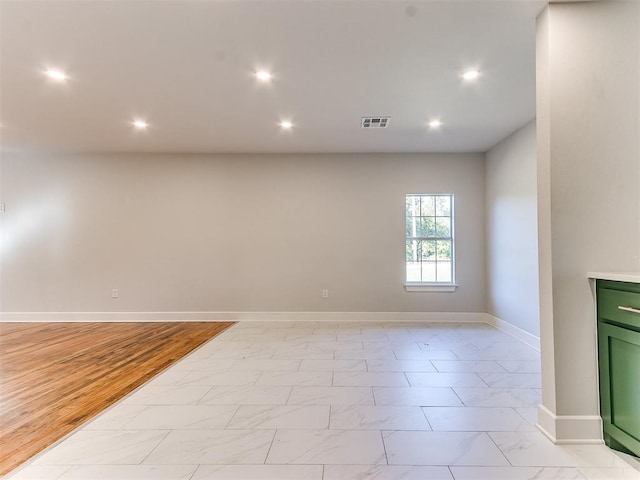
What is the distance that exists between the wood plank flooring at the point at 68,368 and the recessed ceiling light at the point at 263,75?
9.26ft

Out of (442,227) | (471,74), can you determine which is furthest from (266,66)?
(442,227)

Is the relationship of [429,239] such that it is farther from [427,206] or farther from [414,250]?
[427,206]

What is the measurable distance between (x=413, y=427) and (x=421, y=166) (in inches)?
154

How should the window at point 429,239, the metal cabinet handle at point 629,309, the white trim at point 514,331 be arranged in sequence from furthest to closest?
the window at point 429,239 → the white trim at point 514,331 → the metal cabinet handle at point 629,309

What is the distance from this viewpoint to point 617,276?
1.61m

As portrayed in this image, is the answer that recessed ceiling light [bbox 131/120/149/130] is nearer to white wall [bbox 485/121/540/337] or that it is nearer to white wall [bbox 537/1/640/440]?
white wall [bbox 537/1/640/440]

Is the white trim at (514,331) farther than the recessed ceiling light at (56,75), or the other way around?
the white trim at (514,331)

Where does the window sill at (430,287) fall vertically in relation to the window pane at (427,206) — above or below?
below

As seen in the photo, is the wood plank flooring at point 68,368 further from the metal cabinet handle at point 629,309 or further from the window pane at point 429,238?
the metal cabinet handle at point 629,309

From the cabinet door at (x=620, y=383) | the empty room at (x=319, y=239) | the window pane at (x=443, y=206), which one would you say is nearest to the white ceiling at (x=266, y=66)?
the empty room at (x=319, y=239)

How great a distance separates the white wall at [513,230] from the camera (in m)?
3.59

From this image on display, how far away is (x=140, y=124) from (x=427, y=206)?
4.21 metres

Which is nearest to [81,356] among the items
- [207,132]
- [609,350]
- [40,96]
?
[40,96]

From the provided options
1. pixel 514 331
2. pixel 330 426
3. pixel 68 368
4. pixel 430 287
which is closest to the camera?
pixel 330 426
